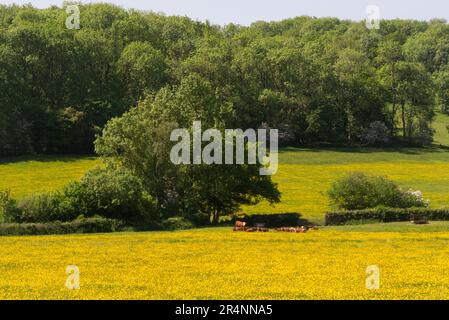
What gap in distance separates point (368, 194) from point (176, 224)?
19.0 meters

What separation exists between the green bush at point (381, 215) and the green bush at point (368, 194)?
2.53 metres

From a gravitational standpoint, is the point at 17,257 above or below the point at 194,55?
below

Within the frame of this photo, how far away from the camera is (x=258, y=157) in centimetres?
7406

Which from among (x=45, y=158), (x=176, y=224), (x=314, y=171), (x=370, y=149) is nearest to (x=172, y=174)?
(x=176, y=224)

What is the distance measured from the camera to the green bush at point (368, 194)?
226 feet

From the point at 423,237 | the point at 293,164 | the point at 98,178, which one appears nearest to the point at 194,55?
the point at 293,164

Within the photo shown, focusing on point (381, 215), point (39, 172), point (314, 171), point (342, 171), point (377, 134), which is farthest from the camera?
point (377, 134)

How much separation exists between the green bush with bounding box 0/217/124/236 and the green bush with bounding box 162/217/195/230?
467 centimetres

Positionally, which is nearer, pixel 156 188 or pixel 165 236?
pixel 165 236

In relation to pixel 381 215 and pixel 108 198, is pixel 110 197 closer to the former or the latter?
pixel 108 198

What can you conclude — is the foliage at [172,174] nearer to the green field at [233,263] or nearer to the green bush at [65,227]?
the green field at [233,263]

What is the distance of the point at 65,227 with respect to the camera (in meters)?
59.7

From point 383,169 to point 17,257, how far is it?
85.8m

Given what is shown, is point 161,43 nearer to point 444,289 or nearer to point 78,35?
point 78,35
